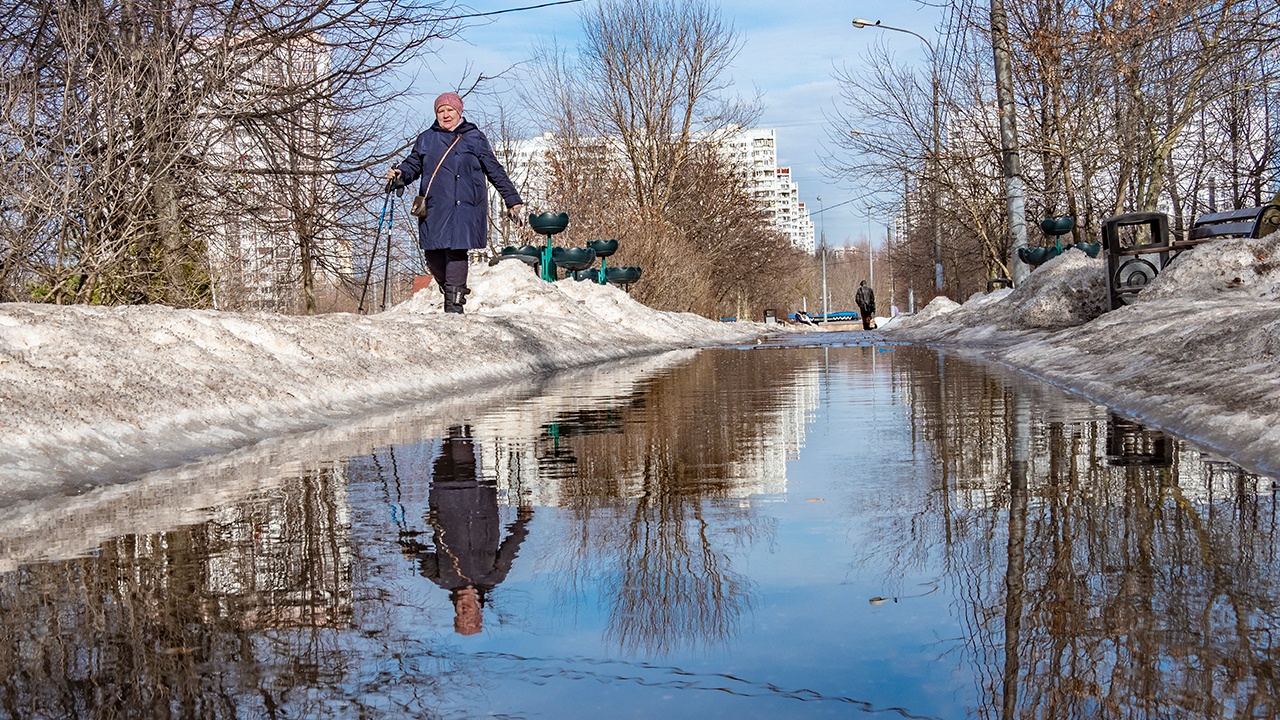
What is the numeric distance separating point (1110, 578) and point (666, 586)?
1.22 metres

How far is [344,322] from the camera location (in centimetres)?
1228

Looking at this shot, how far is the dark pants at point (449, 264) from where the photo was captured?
15297mm

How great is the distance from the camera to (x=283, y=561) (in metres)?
4.01

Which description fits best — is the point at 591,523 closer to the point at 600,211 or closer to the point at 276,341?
the point at 276,341

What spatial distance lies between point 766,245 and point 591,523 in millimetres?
66509

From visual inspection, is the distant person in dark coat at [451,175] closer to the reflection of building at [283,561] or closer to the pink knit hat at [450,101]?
the pink knit hat at [450,101]

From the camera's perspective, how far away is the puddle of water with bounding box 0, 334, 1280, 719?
2.58 meters

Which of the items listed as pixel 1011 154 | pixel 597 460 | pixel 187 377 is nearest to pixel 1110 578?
pixel 597 460

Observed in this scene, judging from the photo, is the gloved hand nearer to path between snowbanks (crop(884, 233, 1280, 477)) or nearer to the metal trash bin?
path between snowbanks (crop(884, 233, 1280, 477))

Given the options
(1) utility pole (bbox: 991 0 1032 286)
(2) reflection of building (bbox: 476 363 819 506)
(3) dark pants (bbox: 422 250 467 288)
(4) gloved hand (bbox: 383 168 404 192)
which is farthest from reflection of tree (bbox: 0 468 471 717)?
(1) utility pole (bbox: 991 0 1032 286)

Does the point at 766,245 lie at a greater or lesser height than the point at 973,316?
greater

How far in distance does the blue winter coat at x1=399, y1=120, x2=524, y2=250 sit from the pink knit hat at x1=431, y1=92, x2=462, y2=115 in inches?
→ 8.3

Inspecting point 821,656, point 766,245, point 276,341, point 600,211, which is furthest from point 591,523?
point 766,245

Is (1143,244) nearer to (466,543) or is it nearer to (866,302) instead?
(466,543)
